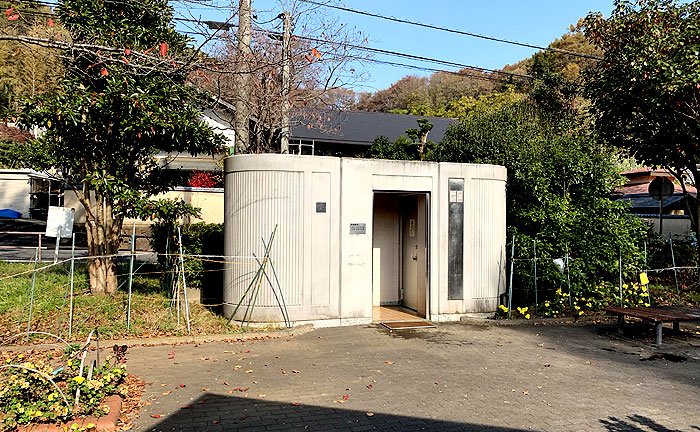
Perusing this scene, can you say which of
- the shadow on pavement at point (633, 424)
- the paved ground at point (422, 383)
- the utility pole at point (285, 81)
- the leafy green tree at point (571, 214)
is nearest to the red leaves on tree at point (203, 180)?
the utility pole at point (285, 81)

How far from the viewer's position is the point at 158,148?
35.1 ft

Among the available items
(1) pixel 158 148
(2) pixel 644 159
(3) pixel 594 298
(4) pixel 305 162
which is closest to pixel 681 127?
(2) pixel 644 159

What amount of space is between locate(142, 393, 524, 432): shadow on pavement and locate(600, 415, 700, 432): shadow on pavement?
3.42ft

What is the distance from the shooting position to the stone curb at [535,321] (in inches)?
402

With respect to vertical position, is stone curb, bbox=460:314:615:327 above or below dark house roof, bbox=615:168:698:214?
below

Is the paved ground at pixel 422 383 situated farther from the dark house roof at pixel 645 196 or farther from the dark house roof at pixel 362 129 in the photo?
the dark house roof at pixel 362 129

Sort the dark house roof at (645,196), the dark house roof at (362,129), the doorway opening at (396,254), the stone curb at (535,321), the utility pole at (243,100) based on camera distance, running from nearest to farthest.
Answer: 1. the stone curb at (535,321)
2. the doorway opening at (396,254)
3. the utility pole at (243,100)
4. the dark house roof at (645,196)
5. the dark house roof at (362,129)

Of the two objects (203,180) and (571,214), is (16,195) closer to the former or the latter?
(203,180)

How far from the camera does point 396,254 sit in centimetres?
1176

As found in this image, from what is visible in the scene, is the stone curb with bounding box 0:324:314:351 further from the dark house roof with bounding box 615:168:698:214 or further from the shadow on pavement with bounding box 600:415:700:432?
the dark house roof with bounding box 615:168:698:214

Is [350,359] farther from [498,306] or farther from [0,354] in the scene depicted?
[0,354]

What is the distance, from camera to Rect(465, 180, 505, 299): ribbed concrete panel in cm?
1057

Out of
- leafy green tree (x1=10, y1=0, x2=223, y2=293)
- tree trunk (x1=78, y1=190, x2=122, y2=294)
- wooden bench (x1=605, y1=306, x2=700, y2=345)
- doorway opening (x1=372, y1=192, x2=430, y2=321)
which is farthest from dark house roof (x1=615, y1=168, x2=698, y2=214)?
tree trunk (x1=78, y1=190, x2=122, y2=294)

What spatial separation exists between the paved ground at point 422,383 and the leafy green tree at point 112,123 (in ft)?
10.7
